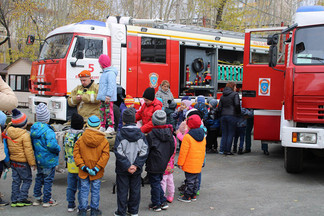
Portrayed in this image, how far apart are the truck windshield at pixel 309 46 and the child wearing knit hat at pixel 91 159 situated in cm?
396

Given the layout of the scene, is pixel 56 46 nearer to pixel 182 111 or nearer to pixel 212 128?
pixel 182 111

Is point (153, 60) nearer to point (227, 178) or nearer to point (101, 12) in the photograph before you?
point (227, 178)

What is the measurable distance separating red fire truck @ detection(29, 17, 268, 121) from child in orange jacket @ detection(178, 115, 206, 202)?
4073 mm

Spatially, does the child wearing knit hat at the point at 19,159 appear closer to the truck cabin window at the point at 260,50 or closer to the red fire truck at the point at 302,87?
the red fire truck at the point at 302,87

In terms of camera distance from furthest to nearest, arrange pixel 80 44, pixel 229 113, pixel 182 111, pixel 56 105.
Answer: pixel 80 44, pixel 56 105, pixel 229 113, pixel 182 111

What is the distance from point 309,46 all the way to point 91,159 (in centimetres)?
451

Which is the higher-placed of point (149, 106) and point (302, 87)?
point (302, 87)

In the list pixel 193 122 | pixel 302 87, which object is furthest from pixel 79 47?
pixel 302 87

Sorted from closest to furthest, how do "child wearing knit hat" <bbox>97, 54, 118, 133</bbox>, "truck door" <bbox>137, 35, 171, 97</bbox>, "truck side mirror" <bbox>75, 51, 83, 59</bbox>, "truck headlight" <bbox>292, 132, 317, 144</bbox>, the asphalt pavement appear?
the asphalt pavement < "truck headlight" <bbox>292, 132, 317, 144</bbox> < "child wearing knit hat" <bbox>97, 54, 118, 133</bbox> < "truck side mirror" <bbox>75, 51, 83, 59</bbox> < "truck door" <bbox>137, 35, 171, 97</bbox>

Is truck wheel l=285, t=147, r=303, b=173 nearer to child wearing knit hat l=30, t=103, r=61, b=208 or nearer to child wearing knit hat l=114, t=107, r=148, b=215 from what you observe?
child wearing knit hat l=114, t=107, r=148, b=215

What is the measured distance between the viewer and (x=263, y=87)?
28.4 ft

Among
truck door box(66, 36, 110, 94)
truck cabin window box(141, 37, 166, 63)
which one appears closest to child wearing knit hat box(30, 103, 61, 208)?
truck door box(66, 36, 110, 94)

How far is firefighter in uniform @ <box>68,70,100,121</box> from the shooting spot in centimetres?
671

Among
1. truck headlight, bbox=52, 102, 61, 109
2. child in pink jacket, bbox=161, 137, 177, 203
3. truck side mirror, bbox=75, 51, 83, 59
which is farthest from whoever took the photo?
truck side mirror, bbox=75, 51, 83, 59
